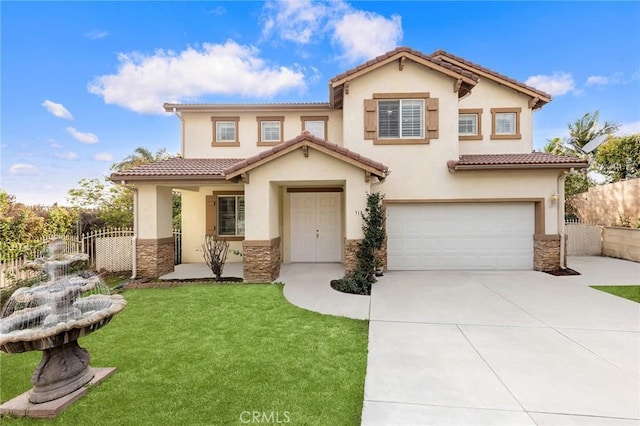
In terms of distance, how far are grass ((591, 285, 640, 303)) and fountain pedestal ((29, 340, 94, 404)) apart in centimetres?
1184

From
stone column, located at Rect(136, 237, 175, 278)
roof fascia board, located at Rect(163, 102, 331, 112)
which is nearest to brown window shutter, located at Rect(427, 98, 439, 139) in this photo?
roof fascia board, located at Rect(163, 102, 331, 112)

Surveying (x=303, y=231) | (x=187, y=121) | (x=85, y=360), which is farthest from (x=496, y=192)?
(x=187, y=121)

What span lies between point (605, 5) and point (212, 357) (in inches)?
746

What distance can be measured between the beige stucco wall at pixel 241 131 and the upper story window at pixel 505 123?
257 inches

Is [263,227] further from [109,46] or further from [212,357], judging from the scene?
[109,46]

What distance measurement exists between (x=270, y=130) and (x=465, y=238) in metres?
9.30

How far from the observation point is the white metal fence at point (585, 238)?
14.0m

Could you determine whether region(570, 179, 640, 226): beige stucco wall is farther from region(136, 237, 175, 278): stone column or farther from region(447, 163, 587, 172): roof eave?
region(136, 237, 175, 278): stone column

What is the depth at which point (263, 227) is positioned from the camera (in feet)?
30.8

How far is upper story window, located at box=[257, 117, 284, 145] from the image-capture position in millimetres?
12773

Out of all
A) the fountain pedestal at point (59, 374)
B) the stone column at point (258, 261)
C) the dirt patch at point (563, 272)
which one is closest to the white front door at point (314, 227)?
the stone column at point (258, 261)

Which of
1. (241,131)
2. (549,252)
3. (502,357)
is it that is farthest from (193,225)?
(549,252)

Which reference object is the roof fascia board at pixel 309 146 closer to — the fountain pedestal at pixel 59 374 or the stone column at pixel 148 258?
the stone column at pixel 148 258

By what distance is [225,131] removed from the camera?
42.5 ft
